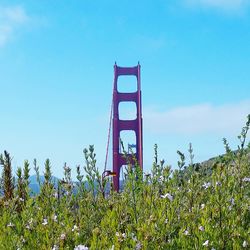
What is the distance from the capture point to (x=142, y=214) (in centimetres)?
336

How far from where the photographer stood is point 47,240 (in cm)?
313

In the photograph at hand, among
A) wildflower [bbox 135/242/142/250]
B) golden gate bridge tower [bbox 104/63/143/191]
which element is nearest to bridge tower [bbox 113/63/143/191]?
golden gate bridge tower [bbox 104/63/143/191]

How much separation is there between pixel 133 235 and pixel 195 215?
48 cm

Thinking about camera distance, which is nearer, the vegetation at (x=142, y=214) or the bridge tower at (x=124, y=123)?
the vegetation at (x=142, y=214)

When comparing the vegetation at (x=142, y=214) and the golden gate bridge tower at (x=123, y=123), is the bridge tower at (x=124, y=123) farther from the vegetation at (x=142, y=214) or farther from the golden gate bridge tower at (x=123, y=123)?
the vegetation at (x=142, y=214)

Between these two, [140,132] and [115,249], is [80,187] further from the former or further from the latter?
[140,132]

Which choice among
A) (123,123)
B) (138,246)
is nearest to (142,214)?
(138,246)

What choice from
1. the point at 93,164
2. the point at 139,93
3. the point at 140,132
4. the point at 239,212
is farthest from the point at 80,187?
the point at 139,93

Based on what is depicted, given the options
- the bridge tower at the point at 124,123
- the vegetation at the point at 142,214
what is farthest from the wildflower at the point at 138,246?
the bridge tower at the point at 124,123

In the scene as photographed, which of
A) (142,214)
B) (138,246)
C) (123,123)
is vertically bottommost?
(138,246)

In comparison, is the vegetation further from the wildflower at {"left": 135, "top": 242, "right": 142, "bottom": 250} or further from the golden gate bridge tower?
the golden gate bridge tower

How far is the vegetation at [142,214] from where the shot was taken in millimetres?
2975

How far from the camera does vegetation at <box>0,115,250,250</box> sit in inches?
117

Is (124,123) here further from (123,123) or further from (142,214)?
(142,214)
